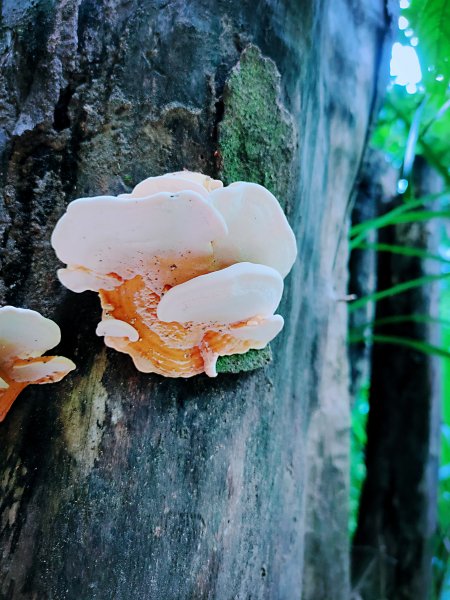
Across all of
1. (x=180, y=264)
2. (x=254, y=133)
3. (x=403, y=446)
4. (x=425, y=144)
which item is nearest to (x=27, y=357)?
(x=180, y=264)

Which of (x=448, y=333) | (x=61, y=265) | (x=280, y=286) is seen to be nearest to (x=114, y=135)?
(x=61, y=265)

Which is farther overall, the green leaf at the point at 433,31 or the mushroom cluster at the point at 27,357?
the green leaf at the point at 433,31

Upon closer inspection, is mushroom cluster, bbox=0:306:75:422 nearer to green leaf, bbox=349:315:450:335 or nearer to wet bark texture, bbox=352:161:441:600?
green leaf, bbox=349:315:450:335

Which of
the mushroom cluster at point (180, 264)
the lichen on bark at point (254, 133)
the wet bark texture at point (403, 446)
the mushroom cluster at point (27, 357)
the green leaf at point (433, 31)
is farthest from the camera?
the wet bark texture at point (403, 446)

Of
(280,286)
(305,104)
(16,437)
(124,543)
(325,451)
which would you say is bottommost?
(325,451)

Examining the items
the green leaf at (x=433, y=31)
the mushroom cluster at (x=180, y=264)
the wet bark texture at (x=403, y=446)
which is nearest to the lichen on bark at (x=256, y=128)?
the mushroom cluster at (x=180, y=264)

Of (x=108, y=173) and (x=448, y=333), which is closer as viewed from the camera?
(x=108, y=173)

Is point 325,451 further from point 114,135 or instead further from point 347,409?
point 114,135

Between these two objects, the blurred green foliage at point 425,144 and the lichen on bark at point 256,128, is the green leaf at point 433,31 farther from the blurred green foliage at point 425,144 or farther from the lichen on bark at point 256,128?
the lichen on bark at point 256,128
